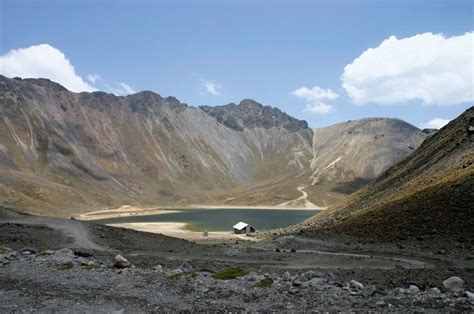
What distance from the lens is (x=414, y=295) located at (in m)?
18.9

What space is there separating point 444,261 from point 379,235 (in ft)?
47.5

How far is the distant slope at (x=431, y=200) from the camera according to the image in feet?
152

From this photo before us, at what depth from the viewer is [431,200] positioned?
5216 centimetres

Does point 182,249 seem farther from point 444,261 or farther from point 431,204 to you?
point 431,204

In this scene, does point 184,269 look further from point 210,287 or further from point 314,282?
point 314,282

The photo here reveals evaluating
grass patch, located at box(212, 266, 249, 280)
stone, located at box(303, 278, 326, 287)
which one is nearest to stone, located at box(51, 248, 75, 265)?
grass patch, located at box(212, 266, 249, 280)

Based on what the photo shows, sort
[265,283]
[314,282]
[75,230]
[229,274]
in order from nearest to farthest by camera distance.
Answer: [265,283] → [314,282] → [229,274] → [75,230]

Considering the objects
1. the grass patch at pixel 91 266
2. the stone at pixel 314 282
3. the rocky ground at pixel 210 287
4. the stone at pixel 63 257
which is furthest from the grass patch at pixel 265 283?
the stone at pixel 63 257

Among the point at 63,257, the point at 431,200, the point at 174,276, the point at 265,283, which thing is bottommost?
the point at 265,283

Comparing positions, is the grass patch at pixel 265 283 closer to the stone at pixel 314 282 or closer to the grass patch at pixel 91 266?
the stone at pixel 314 282

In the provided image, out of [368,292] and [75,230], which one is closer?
[368,292]

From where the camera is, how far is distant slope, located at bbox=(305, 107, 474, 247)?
152 feet

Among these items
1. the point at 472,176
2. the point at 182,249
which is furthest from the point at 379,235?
the point at 182,249

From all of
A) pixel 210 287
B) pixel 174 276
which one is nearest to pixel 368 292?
pixel 210 287
